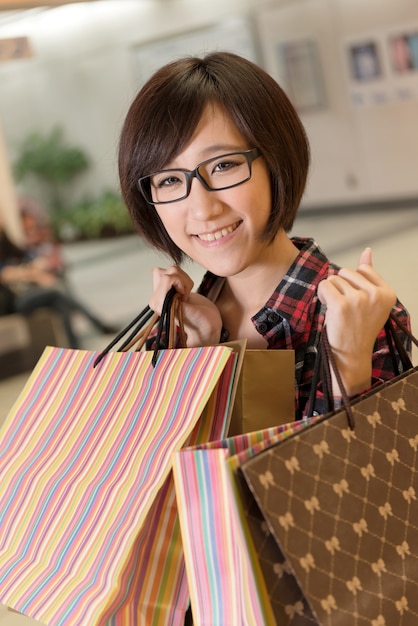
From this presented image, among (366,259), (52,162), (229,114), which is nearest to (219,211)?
(229,114)

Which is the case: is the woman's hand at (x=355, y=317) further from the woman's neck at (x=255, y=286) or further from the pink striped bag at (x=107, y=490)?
the woman's neck at (x=255, y=286)

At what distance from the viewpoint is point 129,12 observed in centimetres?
320

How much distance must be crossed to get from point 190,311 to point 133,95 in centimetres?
200

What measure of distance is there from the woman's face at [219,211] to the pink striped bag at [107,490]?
20 cm

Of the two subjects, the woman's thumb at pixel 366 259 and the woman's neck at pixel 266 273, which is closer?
the woman's thumb at pixel 366 259

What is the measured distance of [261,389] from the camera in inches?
46.7

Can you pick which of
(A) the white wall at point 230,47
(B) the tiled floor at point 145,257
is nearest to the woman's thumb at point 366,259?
(B) the tiled floor at point 145,257

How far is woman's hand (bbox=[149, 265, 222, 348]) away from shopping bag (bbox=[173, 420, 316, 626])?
494mm

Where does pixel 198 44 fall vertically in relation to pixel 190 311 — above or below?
above

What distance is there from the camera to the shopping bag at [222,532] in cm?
92

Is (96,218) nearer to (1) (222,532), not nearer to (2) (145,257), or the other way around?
(2) (145,257)

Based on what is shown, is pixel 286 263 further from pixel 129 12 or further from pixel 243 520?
pixel 129 12

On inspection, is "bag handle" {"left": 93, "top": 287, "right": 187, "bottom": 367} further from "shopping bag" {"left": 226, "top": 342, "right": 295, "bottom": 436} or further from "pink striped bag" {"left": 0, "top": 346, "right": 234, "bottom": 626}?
"shopping bag" {"left": 226, "top": 342, "right": 295, "bottom": 436}

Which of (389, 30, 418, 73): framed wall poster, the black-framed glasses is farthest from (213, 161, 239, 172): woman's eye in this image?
(389, 30, 418, 73): framed wall poster
